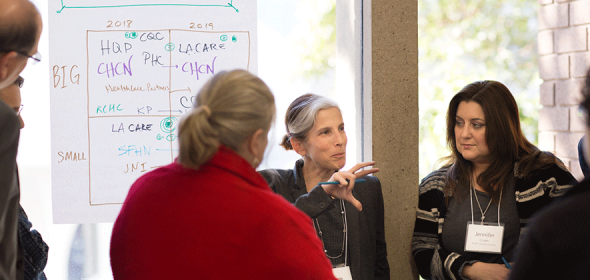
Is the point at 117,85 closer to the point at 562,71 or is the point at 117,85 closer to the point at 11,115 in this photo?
the point at 11,115

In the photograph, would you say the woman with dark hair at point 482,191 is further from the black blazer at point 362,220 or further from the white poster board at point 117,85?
the white poster board at point 117,85

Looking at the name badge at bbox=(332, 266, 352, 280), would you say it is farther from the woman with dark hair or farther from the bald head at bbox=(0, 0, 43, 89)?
the bald head at bbox=(0, 0, 43, 89)

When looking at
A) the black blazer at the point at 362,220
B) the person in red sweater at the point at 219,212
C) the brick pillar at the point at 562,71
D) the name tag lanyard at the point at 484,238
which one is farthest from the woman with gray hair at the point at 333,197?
the brick pillar at the point at 562,71

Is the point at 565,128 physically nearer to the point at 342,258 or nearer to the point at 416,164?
the point at 416,164

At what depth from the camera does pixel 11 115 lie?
979 mm

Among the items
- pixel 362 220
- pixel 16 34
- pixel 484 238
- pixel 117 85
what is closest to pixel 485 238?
pixel 484 238

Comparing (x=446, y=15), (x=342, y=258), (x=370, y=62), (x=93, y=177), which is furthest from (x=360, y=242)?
(x=446, y=15)

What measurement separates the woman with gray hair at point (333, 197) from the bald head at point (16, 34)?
1220 millimetres

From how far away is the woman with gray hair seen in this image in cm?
212

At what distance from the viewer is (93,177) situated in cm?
216

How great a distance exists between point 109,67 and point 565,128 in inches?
109

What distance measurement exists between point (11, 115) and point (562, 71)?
3129mm

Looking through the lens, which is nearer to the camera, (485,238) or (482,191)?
(485,238)

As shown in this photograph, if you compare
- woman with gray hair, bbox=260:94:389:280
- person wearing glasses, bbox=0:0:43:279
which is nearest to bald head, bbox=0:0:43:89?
person wearing glasses, bbox=0:0:43:279
